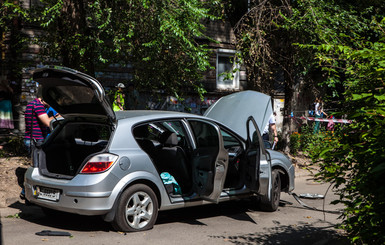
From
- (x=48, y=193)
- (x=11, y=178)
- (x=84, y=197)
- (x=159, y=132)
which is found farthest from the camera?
(x=11, y=178)

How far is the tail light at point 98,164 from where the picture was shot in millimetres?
5862

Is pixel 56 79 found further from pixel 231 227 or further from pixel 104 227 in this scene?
pixel 231 227

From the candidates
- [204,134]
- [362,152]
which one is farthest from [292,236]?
[362,152]

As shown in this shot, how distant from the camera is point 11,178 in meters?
8.54

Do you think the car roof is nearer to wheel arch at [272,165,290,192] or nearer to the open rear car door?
the open rear car door

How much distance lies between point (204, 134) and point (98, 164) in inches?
80.2

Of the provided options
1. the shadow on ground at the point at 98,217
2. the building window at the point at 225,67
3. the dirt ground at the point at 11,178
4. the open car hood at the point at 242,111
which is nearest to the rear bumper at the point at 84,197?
the shadow on ground at the point at 98,217

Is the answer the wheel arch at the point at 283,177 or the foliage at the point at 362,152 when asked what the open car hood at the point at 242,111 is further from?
the foliage at the point at 362,152

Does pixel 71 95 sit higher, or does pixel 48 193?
pixel 71 95

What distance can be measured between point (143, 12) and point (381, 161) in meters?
7.60

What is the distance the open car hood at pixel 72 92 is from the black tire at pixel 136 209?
100 cm

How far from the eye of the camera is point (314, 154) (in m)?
4.78

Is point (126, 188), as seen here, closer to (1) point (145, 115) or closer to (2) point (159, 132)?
A: (1) point (145, 115)

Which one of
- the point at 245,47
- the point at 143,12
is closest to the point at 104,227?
the point at 143,12
